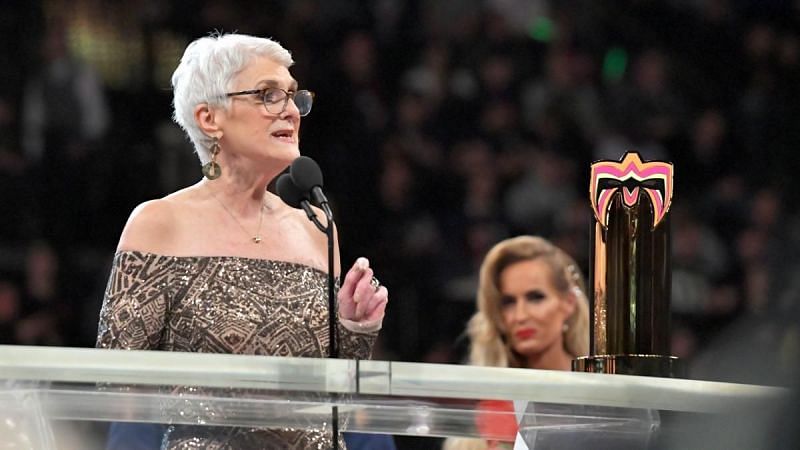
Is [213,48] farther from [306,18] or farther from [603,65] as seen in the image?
[603,65]

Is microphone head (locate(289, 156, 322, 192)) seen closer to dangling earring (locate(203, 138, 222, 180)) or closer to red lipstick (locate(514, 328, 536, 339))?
dangling earring (locate(203, 138, 222, 180))

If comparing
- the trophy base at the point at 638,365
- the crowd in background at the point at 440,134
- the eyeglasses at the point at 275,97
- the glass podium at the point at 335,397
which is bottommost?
the glass podium at the point at 335,397

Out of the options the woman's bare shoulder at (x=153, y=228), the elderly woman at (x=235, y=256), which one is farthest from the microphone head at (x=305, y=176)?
the woman's bare shoulder at (x=153, y=228)

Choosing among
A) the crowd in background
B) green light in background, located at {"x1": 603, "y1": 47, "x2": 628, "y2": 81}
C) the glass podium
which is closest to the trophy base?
the glass podium

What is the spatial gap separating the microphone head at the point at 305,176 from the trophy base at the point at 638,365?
0.45m

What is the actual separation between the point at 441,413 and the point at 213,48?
906 millimetres

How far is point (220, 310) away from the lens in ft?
6.82

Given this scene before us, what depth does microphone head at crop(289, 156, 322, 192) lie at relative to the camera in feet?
6.12

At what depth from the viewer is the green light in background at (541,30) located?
5711mm

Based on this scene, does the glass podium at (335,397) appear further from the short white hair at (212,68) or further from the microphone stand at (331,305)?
the short white hair at (212,68)

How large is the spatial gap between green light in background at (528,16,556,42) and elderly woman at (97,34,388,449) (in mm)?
3570

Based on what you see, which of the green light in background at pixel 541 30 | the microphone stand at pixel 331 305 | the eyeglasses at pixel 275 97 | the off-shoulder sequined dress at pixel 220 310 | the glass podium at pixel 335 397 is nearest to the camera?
the glass podium at pixel 335 397

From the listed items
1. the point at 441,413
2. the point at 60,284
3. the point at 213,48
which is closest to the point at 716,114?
the point at 60,284

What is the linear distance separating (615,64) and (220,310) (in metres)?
3.96
